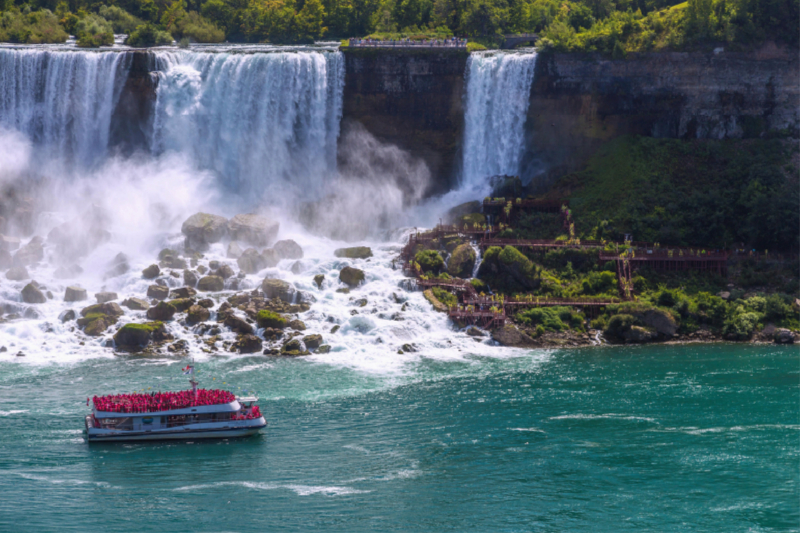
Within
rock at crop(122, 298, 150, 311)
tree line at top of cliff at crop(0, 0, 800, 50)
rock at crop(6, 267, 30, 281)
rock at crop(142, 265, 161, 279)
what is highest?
tree line at top of cliff at crop(0, 0, 800, 50)

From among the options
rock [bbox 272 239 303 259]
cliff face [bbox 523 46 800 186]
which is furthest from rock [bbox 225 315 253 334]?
cliff face [bbox 523 46 800 186]

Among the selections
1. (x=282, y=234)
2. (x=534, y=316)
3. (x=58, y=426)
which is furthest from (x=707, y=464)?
(x=282, y=234)

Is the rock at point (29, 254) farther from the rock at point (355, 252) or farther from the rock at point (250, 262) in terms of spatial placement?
the rock at point (355, 252)

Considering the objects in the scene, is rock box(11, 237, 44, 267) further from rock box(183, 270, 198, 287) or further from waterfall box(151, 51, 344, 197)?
waterfall box(151, 51, 344, 197)


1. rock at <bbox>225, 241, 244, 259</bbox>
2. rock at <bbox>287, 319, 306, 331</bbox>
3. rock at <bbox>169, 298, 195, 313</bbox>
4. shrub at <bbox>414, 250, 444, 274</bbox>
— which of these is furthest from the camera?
rock at <bbox>225, 241, 244, 259</bbox>

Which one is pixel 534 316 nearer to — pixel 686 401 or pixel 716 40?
pixel 686 401

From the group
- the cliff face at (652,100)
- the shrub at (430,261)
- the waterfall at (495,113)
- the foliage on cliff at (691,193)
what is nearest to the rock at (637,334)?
the foliage on cliff at (691,193)
